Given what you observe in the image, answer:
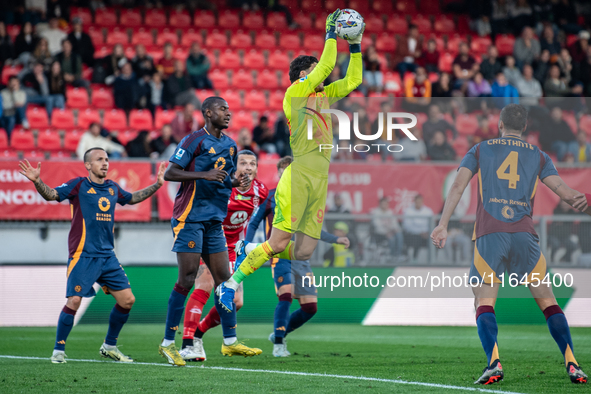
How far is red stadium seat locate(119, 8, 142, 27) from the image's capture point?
1927cm

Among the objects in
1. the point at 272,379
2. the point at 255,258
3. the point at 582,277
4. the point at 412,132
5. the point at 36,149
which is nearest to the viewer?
the point at 272,379

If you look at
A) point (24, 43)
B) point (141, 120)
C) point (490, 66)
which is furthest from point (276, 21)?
point (24, 43)

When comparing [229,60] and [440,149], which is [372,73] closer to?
[229,60]

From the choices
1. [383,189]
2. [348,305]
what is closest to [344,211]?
[383,189]

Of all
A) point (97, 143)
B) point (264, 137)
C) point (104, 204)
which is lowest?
point (104, 204)

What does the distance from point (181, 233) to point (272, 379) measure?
67.6 inches

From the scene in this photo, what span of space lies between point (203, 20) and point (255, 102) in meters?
3.76

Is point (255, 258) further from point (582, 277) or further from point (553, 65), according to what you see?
point (553, 65)

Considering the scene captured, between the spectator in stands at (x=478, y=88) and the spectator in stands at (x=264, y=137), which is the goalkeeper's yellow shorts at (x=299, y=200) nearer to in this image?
the spectator in stands at (x=264, y=137)

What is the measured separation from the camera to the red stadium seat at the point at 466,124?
1345 cm

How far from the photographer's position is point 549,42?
18625mm

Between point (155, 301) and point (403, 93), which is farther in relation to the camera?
point (403, 93)

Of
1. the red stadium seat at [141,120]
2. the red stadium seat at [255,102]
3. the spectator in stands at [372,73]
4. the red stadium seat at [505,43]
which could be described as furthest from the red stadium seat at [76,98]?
the red stadium seat at [505,43]

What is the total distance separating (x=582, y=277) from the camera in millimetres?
11602
